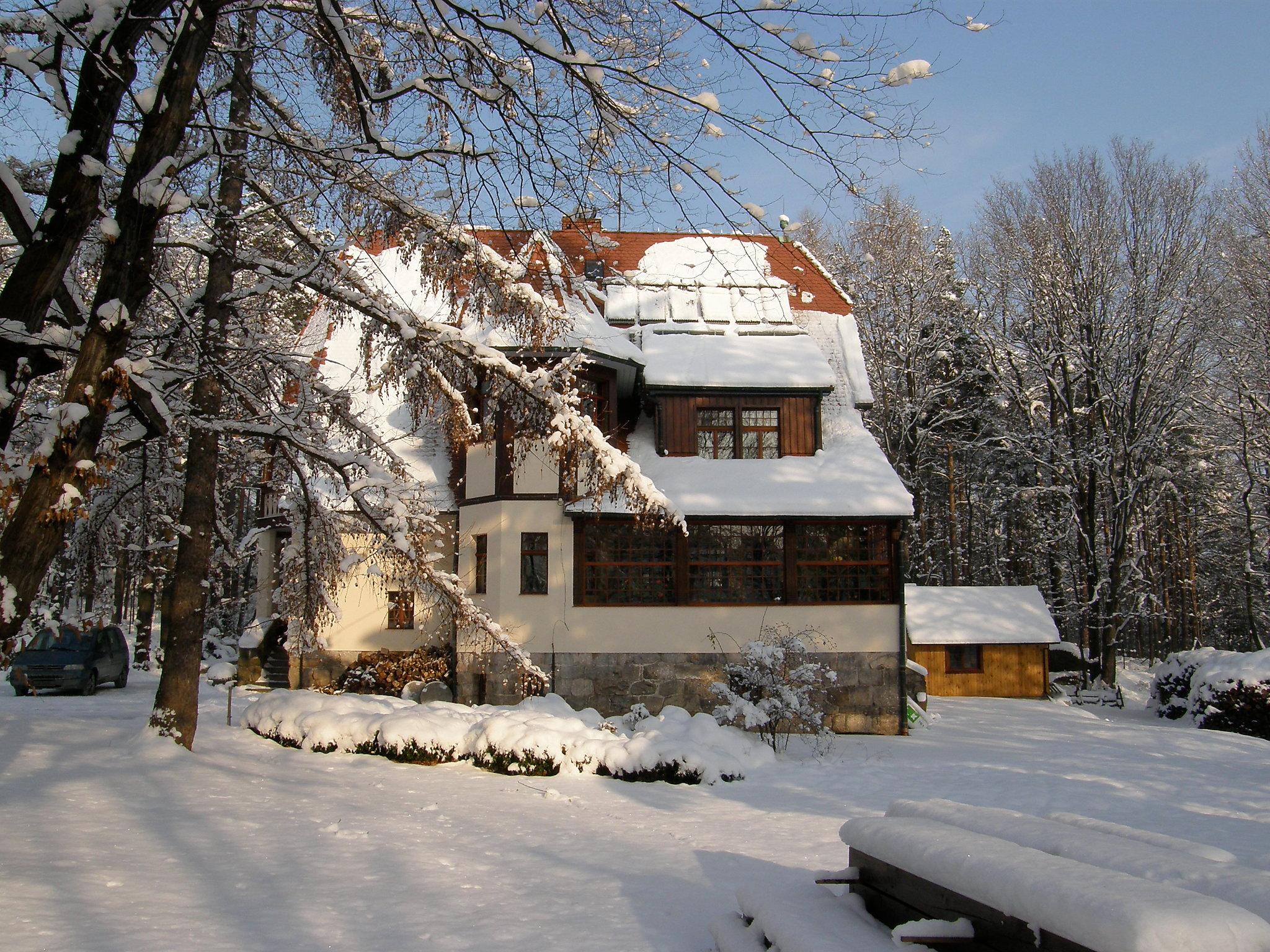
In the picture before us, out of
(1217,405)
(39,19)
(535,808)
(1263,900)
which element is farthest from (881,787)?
(1217,405)

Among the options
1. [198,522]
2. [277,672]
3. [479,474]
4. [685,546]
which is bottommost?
[277,672]

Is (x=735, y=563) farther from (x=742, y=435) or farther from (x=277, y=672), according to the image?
(x=277, y=672)

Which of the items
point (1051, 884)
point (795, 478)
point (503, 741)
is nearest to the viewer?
point (1051, 884)

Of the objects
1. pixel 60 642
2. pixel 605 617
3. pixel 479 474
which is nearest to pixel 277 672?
pixel 60 642

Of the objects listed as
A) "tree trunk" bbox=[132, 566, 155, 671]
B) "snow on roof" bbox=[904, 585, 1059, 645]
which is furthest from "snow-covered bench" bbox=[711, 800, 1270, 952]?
"tree trunk" bbox=[132, 566, 155, 671]

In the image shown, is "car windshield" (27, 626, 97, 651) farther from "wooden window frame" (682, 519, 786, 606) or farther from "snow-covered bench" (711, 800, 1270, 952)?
"snow-covered bench" (711, 800, 1270, 952)

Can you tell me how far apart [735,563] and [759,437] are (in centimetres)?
280

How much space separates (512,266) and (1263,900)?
734 centimetres

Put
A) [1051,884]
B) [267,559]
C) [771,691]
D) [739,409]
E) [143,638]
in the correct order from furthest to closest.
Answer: [143,638] < [267,559] < [739,409] < [771,691] < [1051,884]

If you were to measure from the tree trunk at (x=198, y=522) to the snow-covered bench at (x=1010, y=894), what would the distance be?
24.5 ft

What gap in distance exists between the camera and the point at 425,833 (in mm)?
7449

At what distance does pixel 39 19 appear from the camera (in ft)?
16.8

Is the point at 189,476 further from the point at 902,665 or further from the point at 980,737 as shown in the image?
the point at 980,737

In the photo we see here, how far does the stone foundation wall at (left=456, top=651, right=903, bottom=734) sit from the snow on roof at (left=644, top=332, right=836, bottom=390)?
5.16m
